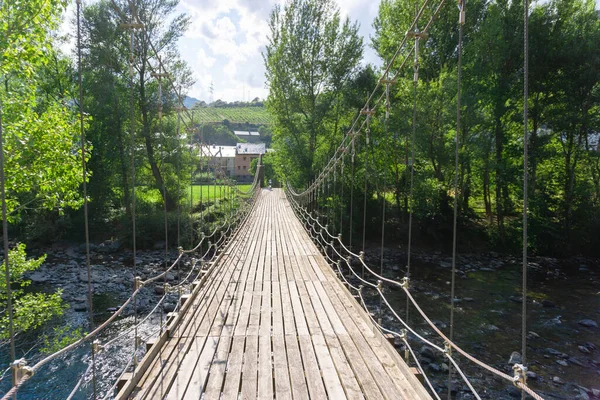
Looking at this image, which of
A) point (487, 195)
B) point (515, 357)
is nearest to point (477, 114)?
point (487, 195)

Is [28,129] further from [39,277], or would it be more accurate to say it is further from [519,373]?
[39,277]

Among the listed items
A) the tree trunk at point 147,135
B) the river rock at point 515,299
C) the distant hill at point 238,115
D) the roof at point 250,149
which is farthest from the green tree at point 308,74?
the distant hill at point 238,115

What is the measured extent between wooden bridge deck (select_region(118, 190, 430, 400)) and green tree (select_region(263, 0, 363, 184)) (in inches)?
508

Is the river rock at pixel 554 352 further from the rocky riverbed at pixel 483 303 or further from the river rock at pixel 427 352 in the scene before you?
the river rock at pixel 427 352

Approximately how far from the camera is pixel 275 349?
2.62 meters

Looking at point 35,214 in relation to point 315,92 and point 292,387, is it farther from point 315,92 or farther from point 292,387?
point 292,387

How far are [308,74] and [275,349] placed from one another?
15.5 m

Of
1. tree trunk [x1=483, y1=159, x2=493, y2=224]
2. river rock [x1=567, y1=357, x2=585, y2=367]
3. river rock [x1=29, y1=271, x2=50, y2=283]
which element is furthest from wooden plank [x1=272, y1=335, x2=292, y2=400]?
tree trunk [x1=483, y1=159, x2=493, y2=224]

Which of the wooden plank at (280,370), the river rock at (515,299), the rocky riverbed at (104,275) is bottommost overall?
the rocky riverbed at (104,275)

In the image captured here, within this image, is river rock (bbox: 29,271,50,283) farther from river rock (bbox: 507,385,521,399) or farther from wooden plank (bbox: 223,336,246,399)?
river rock (bbox: 507,385,521,399)

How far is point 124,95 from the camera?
1405 centimetres

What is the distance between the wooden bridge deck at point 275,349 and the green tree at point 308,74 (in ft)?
42.3

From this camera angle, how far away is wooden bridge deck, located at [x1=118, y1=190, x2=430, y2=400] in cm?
210

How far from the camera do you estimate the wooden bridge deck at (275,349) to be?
210cm
